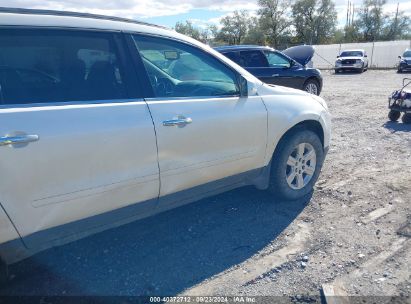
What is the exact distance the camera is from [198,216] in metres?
3.39

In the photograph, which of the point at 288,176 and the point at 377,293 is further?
the point at 288,176

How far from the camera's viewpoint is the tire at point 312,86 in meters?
10.2

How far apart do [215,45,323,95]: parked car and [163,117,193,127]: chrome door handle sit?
6608 millimetres

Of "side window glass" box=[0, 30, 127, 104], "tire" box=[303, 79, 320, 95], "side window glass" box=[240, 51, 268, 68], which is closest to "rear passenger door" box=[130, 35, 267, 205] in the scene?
"side window glass" box=[0, 30, 127, 104]

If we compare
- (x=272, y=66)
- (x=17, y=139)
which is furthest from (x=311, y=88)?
(x=17, y=139)

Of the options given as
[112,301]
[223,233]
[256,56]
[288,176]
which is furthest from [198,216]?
[256,56]

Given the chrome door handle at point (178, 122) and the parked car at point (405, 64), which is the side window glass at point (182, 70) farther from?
the parked car at point (405, 64)

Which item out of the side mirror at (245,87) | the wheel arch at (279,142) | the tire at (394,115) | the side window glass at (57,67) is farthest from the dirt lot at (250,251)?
the tire at (394,115)

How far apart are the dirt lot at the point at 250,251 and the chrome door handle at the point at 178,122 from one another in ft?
3.67

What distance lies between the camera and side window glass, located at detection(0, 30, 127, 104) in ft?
6.49

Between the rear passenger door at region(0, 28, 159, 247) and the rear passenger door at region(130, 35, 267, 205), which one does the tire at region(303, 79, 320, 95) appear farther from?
the rear passenger door at region(0, 28, 159, 247)

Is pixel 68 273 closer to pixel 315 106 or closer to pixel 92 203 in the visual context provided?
pixel 92 203

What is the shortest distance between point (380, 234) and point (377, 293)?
0.83 meters

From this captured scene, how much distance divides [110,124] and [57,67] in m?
0.50
